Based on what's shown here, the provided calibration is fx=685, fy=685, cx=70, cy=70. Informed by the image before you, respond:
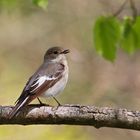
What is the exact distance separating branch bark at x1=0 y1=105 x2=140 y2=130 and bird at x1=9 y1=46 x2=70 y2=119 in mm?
249

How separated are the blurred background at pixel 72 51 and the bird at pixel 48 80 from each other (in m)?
4.06

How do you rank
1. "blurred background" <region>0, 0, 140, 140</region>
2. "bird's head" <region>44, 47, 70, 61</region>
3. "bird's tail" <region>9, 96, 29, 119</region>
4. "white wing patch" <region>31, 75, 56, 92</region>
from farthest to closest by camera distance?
"blurred background" <region>0, 0, 140, 140</region>, "bird's head" <region>44, 47, 70, 61</region>, "white wing patch" <region>31, 75, 56, 92</region>, "bird's tail" <region>9, 96, 29, 119</region>

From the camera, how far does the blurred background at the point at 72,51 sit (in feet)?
38.3

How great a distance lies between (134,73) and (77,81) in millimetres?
1219

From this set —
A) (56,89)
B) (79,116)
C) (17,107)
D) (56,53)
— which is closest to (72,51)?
(56,53)

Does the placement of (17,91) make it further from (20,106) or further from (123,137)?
(20,106)

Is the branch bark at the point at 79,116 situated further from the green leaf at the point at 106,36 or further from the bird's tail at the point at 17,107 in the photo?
the green leaf at the point at 106,36

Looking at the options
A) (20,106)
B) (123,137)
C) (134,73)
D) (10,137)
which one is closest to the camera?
(20,106)

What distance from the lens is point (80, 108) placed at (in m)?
4.90

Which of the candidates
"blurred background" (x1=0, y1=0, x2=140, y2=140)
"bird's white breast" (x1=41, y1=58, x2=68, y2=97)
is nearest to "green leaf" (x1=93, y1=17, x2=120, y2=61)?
"bird's white breast" (x1=41, y1=58, x2=68, y2=97)

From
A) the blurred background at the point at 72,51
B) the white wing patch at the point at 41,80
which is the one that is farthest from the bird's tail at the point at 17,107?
the blurred background at the point at 72,51

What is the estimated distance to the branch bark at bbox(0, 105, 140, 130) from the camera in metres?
4.77

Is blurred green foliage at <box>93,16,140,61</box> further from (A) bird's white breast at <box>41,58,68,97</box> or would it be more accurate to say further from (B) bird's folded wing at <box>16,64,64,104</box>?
(A) bird's white breast at <box>41,58,68,97</box>

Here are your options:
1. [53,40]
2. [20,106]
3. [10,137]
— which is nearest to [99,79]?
[53,40]
